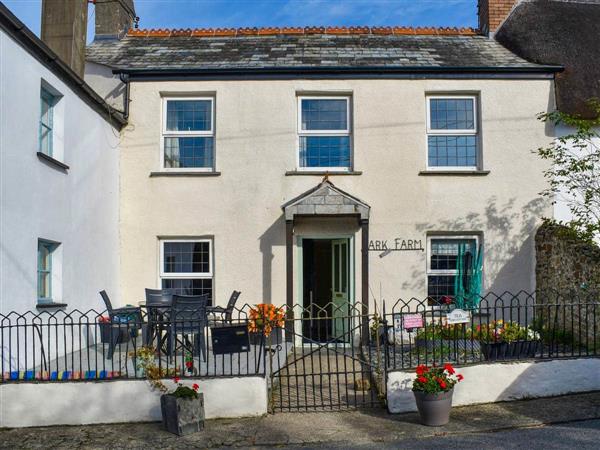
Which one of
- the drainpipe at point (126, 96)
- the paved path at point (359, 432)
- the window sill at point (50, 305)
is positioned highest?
the drainpipe at point (126, 96)

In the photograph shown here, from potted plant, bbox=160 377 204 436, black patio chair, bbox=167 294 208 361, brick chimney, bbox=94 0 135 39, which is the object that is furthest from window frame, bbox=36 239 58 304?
brick chimney, bbox=94 0 135 39

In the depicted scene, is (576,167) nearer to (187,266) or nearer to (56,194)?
(187,266)

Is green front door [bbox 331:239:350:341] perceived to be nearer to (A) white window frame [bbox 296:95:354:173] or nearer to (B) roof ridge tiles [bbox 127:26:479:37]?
(A) white window frame [bbox 296:95:354:173]

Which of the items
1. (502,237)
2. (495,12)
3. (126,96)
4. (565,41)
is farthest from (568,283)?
(126,96)

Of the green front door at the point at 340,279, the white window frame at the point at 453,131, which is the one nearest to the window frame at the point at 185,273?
the green front door at the point at 340,279

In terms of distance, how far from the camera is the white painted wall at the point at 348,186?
13.6 m

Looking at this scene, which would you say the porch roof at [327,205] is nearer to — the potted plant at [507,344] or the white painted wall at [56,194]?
the white painted wall at [56,194]

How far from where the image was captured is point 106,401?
8.54 m

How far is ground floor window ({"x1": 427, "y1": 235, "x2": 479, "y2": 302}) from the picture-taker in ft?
44.9

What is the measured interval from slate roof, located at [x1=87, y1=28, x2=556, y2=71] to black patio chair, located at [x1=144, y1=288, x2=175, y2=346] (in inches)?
185

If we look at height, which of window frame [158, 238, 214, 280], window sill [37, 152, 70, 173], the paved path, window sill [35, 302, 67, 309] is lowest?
the paved path

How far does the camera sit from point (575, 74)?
14.1 meters

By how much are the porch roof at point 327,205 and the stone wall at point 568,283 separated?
3545 millimetres

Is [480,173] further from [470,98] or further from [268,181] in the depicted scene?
[268,181]
